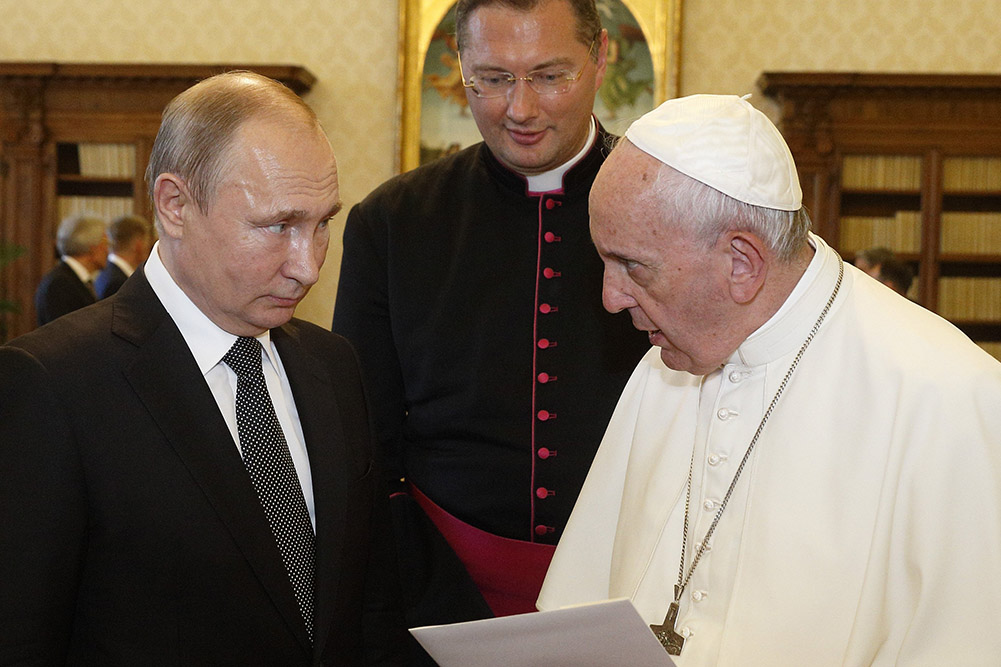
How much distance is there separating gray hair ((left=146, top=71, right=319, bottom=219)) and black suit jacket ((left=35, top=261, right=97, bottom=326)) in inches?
223

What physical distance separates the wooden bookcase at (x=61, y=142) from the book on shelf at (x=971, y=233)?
16.5 feet

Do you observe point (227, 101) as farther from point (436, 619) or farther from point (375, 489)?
point (436, 619)

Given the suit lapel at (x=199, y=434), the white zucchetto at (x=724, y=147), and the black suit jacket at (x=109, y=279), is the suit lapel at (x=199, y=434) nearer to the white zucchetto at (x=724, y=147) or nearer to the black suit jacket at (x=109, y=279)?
the white zucchetto at (x=724, y=147)

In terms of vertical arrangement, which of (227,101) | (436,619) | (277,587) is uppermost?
(227,101)

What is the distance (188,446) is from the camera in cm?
168

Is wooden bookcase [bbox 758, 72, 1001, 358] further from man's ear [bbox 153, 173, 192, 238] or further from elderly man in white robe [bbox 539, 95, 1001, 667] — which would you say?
man's ear [bbox 153, 173, 192, 238]

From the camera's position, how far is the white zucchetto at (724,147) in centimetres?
169

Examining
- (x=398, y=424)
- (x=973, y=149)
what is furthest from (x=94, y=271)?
(x=973, y=149)

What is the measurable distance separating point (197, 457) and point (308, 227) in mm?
428

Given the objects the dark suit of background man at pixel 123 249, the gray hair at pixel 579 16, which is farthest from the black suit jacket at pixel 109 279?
the gray hair at pixel 579 16

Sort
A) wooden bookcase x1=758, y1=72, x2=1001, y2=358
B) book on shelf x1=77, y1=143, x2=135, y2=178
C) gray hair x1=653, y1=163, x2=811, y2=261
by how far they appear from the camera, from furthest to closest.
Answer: book on shelf x1=77, y1=143, x2=135, y2=178 < wooden bookcase x1=758, y1=72, x2=1001, y2=358 < gray hair x1=653, y1=163, x2=811, y2=261

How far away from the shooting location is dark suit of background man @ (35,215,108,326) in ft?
23.1

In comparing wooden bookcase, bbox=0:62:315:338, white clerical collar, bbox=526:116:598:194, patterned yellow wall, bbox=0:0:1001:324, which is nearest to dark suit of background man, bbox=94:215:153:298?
wooden bookcase, bbox=0:62:315:338

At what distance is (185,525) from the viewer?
1652 mm
